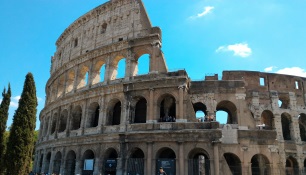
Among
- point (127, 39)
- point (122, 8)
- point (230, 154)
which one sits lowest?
point (230, 154)

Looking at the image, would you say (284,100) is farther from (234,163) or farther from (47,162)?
(47,162)

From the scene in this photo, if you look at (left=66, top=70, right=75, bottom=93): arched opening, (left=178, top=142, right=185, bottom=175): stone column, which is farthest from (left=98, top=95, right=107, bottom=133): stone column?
(left=178, top=142, right=185, bottom=175): stone column

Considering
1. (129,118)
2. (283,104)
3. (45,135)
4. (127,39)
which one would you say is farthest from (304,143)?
(45,135)

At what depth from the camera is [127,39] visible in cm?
1995

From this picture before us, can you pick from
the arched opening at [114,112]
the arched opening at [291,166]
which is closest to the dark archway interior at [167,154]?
the arched opening at [114,112]

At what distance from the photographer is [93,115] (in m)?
20.2

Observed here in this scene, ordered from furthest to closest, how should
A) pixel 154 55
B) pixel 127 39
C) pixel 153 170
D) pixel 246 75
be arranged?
pixel 246 75, pixel 127 39, pixel 154 55, pixel 153 170

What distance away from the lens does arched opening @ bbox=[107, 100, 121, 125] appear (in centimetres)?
1913

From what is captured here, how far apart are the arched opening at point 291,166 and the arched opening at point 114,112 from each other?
13.6m

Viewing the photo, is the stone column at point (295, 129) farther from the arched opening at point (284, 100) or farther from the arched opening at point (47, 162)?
the arched opening at point (47, 162)

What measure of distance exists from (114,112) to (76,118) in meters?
3.89

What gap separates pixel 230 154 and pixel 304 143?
754cm

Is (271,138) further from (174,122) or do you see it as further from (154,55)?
(154,55)

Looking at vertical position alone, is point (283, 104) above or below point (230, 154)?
above
